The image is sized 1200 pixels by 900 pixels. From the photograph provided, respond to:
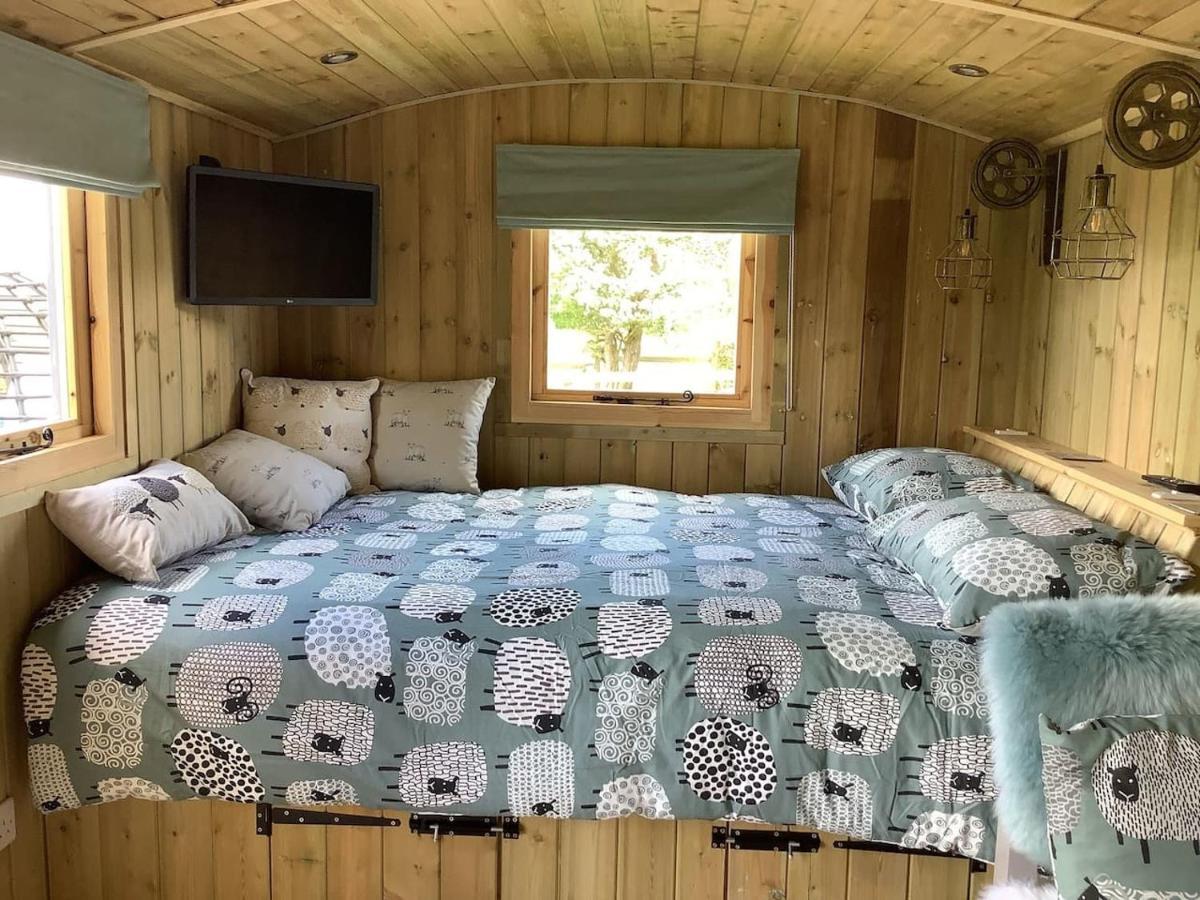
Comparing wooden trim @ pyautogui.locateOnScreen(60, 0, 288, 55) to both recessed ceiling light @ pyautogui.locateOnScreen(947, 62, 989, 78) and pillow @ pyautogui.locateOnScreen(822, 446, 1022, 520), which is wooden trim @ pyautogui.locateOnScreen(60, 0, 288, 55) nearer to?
recessed ceiling light @ pyautogui.locateOnScreen(947, 62, 989, 78)

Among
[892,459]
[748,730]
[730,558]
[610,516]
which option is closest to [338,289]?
[610,516]

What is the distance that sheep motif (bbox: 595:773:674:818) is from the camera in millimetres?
2131

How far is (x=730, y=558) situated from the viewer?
107 inches

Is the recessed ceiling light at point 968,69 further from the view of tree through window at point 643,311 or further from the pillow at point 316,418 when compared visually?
the pillow at point 316,418

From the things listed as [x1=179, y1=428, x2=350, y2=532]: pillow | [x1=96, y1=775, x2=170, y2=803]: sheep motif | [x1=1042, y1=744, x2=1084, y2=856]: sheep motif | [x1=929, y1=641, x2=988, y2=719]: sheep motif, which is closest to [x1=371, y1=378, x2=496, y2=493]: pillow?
[x1=179, y1=428, x2=350, y2=532]: pillow

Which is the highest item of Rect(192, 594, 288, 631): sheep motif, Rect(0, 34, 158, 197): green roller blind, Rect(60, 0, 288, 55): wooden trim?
Rect(60, 0, 288, 55): wooden trim

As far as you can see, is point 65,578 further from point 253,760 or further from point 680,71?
point 680,71

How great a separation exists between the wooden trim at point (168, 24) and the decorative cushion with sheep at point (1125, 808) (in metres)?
2.24

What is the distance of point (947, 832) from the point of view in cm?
208

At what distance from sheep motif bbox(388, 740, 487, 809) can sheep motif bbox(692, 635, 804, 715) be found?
1.63ft

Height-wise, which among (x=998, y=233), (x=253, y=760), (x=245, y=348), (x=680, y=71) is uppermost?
(x=680, y=71)

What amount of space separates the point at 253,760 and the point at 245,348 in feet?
5.95

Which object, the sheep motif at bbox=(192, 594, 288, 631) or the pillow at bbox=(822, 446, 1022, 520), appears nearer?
the sheep motif at bbox=(192, 594, 288, 631)

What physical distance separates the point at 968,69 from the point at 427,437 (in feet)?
6.82
